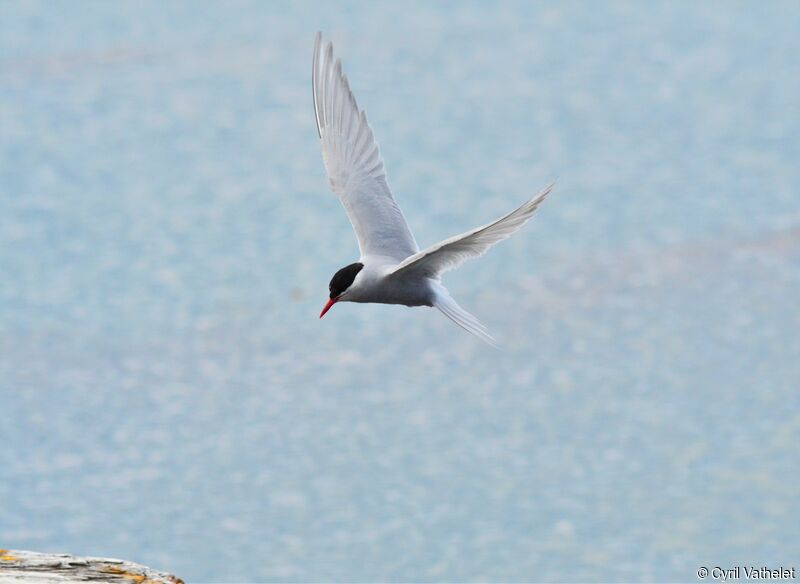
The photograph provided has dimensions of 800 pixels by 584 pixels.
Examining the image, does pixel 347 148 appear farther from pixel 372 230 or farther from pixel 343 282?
pixel 343 282

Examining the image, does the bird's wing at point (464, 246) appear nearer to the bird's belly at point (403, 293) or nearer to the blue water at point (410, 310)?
the bird's belly at point (403, 293)

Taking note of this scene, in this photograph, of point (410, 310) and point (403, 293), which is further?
point (410, 310)

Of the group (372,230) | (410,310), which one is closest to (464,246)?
(372,230)

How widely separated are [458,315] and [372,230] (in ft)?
1.65

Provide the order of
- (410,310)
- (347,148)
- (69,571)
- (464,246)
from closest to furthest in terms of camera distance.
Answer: (69,571)
(464,246)
(347,148)
(410,310)

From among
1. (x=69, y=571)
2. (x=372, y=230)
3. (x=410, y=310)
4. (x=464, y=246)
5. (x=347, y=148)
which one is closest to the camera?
(x=69, y=571)

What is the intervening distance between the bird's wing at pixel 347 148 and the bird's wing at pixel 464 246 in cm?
44

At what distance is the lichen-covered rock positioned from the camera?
2271 mm

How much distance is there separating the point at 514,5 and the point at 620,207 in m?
3.37

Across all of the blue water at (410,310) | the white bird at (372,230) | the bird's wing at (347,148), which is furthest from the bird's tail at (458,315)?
the blue water at (410,310)

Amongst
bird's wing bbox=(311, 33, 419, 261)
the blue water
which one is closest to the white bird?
bird's wing bbox=(311, 33, 419, 261)

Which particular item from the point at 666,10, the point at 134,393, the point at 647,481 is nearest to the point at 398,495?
the point at 647,481

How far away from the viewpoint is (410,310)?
18.5 feet

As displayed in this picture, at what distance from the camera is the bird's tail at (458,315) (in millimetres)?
2723
